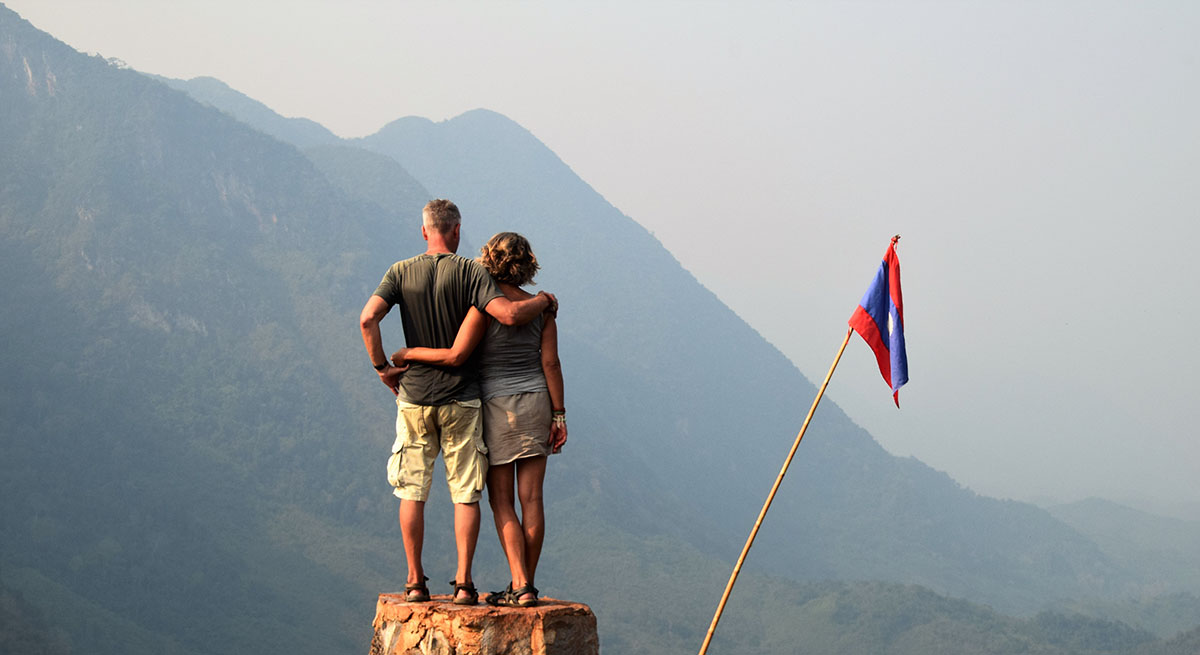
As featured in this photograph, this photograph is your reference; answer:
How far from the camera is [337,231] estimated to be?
A: 120m

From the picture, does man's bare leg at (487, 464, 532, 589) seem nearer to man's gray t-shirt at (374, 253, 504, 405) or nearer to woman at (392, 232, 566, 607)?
woman at (392, 232, 566, 607)

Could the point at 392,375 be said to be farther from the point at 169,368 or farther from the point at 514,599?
the point at 169,368

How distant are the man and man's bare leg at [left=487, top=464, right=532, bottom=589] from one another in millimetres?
137

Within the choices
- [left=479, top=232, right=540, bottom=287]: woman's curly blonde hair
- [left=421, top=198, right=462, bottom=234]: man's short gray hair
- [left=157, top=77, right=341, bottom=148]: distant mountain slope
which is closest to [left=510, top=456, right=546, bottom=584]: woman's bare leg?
[left=479, top=232, right=540, bottom=287]: woman's curly blonde hair

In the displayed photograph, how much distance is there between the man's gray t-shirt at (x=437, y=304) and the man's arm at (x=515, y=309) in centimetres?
8

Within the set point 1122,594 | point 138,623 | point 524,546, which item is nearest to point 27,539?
point 138,623

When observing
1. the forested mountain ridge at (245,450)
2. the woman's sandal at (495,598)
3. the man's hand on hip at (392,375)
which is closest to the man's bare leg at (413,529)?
the woman's sandal at (495,598)

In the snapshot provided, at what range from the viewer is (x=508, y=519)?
7.94 m

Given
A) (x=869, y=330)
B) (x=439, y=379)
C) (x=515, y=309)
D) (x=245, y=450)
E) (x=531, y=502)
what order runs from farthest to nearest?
(x=245, y=450) < (x=869, y=330) < (x=531, y=502) < (x=439, y=379) < (x=515, y=309)

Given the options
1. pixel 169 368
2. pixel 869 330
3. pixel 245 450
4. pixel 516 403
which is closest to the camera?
pixel 516 403

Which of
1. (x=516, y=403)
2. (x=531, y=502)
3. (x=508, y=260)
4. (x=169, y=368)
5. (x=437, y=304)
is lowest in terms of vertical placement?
(x=531, y=502)

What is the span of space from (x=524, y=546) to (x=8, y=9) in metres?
116

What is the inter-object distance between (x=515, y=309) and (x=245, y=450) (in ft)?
310

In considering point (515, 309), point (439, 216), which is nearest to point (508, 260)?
point (515, 309)
